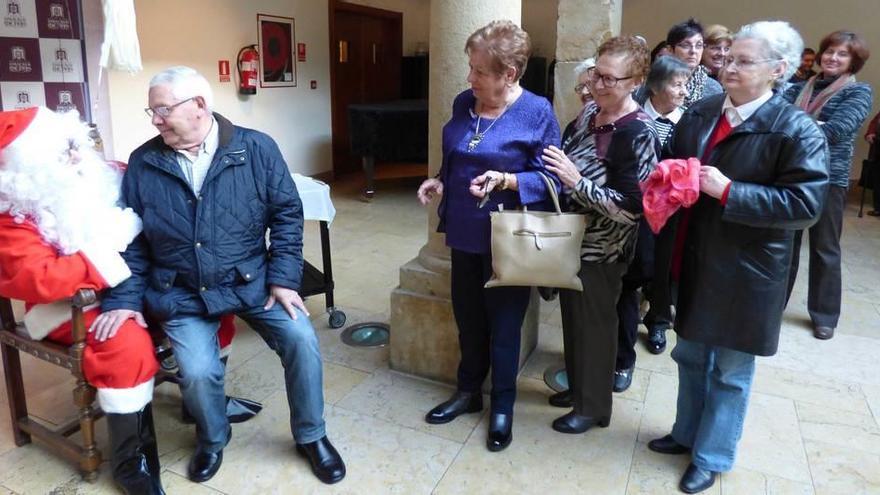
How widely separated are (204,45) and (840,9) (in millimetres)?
7208

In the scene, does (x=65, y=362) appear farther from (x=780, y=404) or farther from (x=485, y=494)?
(x=780, y=404)

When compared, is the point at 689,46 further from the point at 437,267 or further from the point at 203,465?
the point at 203,465

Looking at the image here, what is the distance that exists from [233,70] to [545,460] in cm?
475

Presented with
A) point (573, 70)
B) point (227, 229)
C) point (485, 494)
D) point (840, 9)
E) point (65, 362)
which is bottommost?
point (485, 494)

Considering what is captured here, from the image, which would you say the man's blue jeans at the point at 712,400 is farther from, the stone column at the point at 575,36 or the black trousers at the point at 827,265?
the stone column at the point at 575,36

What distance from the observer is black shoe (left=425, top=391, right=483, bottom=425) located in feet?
7.83

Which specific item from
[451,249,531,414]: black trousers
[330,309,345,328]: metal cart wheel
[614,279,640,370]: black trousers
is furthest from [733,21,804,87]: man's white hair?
[330,309,345,328]: metal cart wheel

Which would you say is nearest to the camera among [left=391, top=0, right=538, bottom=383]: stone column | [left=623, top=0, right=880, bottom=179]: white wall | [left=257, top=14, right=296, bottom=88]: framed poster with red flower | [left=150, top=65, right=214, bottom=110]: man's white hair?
[left=150, top=65, right=214, bottom=110]: man's white hair

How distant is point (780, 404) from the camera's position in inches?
101

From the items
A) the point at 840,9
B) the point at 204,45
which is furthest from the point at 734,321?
the point at 840,9

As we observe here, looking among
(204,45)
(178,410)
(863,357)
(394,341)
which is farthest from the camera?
(204,45)

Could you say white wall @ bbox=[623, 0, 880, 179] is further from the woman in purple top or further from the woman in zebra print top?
the woman in purple top

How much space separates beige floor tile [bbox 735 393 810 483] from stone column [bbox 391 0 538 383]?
977 mm

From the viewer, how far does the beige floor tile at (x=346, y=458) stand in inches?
80.4
